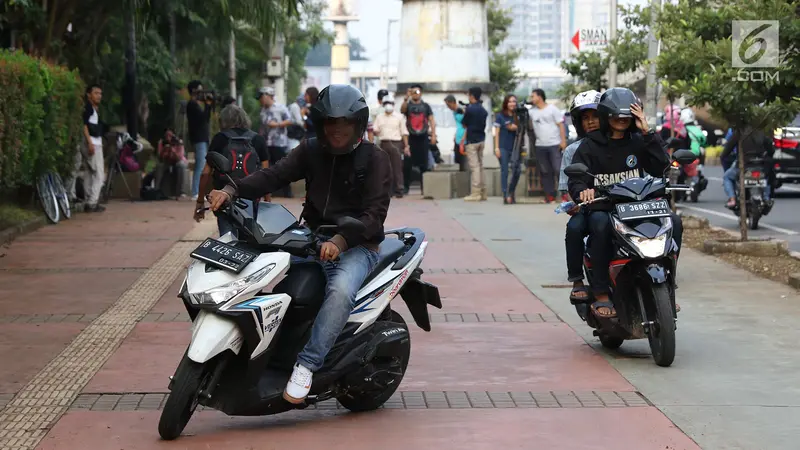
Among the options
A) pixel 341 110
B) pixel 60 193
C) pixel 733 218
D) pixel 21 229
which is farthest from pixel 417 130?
pixel 341 110

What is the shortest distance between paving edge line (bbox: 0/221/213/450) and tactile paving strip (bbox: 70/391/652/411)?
192 mm

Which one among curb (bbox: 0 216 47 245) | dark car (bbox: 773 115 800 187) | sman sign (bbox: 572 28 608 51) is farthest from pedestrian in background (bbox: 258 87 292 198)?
sman sign (bbox: 572 28 608 51)

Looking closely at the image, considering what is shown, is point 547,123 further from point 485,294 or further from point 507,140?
point 485,294

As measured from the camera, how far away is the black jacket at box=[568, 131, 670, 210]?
8.98 metres

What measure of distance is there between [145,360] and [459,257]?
655 centimetres

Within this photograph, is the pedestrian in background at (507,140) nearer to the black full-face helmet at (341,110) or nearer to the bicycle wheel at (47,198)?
the bicycle wheel at (47,198)

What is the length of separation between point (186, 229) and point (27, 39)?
169 inches

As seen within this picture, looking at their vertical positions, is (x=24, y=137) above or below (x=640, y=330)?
above

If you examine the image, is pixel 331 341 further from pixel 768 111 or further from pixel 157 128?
pixel 157 128

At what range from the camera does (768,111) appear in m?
14.0

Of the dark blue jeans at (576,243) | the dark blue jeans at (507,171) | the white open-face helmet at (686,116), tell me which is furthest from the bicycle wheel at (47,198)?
the white open-face helmet at (686,116)

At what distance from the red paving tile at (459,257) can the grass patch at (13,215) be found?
4.95 meters

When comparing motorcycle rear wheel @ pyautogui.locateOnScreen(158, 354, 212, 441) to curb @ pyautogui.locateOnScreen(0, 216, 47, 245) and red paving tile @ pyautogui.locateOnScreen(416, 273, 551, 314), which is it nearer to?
red paving tile @ pyautogui.locateOnScreen(416, 273, 551, 314)

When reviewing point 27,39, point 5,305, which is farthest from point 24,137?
point 5,305
